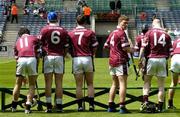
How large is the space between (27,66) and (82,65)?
1.29 m

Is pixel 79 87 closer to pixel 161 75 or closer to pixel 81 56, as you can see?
pixel 81 56

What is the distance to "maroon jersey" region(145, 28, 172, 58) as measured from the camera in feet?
43.0

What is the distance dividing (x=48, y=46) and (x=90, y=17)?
4022 cm

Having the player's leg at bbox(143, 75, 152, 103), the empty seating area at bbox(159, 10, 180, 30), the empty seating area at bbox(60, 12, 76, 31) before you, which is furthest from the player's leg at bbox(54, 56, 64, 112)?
the empty seating area at bbox(159, 10, 180, 30)

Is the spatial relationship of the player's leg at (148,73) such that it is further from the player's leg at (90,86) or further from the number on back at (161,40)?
the player's leg at (90,86)

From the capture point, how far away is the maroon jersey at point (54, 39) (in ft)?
42.7

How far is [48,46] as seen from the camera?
1305 centimetres

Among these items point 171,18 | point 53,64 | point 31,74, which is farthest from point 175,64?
point 171,18

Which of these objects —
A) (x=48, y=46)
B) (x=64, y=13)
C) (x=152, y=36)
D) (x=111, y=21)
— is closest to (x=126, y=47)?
(x=152, y=36)

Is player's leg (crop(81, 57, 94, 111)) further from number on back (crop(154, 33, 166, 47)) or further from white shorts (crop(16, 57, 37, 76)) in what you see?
number on back (crop(154, 33, 166, 47))

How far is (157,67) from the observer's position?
13141 mm

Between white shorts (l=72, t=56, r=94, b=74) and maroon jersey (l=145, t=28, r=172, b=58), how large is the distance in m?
1.43

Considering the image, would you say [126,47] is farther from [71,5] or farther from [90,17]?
[71,5]

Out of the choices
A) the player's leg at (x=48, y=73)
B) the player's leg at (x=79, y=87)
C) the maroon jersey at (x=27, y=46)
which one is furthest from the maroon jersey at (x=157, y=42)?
the maroon jersey at (x=27, y=46)
